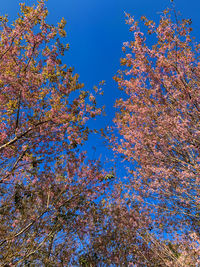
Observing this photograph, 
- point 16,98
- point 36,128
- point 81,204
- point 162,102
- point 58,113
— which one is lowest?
point 81,204

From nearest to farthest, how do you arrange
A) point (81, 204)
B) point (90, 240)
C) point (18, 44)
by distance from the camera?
1. point (18, 44)
2. point (81, 204)
3. point (90, 240)

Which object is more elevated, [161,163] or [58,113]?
[58,113]

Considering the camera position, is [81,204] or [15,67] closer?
[15,67]

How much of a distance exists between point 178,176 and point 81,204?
14.7ft

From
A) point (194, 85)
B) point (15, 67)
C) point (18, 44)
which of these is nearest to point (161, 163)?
point (194, 85)

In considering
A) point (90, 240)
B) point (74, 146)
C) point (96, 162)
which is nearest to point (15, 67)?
point (74, 146)

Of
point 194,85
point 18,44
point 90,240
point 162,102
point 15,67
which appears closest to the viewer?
point 15,67

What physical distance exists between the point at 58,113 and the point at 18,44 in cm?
267

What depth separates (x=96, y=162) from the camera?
870 cm

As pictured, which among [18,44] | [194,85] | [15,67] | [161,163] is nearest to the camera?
[15,67]

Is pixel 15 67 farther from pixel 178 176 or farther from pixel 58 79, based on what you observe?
pixel 178 176

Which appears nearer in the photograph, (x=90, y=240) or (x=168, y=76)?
(x=168, y=76)

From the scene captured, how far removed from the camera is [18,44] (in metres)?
5.89

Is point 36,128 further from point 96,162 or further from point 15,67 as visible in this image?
point 96,162
